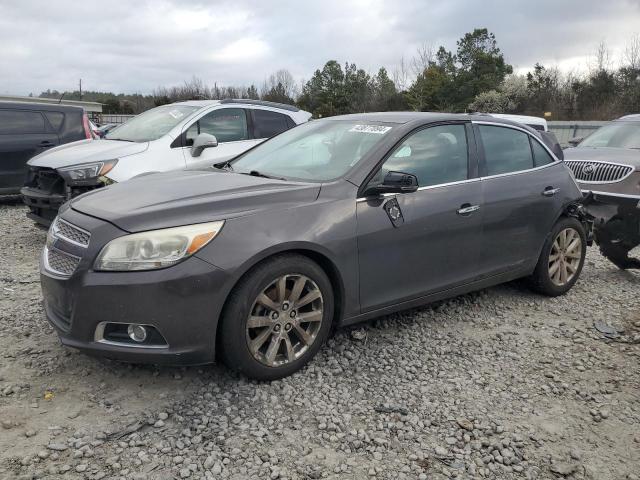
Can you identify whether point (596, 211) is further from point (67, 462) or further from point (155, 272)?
point (67, 462)

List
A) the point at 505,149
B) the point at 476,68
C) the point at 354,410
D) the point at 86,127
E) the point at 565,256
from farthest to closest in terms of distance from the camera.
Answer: the point at 476,68 < the point at 86,127 < the point at 565,256 < the point at 505,149 < the point at 354,410

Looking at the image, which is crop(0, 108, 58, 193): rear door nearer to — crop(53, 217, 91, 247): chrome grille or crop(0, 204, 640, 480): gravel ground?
crop(0, 204, 640, 480): gravel ground

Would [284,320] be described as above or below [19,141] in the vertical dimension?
below

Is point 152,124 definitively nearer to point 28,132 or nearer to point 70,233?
point 28,132

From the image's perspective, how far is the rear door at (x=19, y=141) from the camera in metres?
8.77

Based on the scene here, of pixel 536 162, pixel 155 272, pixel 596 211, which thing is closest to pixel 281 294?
pixel 155 272

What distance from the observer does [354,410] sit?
3.05m

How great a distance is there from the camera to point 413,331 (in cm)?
412

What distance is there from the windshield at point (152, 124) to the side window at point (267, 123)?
2.93 ft

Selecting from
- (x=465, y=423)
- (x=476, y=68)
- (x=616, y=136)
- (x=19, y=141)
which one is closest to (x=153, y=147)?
(x=19, y=141)

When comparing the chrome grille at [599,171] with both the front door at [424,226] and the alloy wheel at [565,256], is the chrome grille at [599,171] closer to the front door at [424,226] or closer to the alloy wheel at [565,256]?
the alloy wheel at [565,256]

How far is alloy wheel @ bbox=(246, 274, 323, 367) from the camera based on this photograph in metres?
3.12

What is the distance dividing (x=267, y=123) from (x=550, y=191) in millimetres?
4321

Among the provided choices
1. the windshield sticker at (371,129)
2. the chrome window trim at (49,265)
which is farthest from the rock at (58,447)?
the windshield sticker at (371,129)
